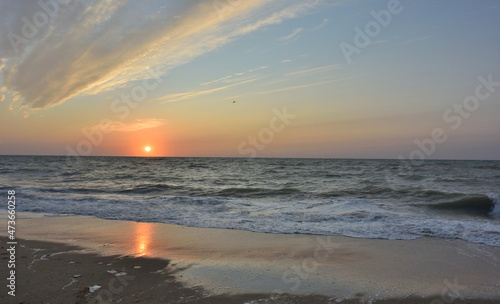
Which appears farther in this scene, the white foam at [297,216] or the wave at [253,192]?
the wave at [253,192]

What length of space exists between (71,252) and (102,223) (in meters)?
3.99

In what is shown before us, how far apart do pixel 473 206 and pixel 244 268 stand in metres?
15.2

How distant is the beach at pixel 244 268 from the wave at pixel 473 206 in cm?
792

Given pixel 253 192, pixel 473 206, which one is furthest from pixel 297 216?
pixel 473 206

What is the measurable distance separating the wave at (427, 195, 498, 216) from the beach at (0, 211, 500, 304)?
7.92 m

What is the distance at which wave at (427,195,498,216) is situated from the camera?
15.3 m

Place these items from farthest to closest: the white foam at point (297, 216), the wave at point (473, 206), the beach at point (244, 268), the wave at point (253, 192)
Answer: the wave at point (253, 192), the wave at point (473, 206), the white foam at point (297, 216), the beach at point (244, 268)

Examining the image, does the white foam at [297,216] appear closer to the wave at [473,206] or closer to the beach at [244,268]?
the wave at [473,206]

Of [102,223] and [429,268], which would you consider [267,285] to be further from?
[102,223]

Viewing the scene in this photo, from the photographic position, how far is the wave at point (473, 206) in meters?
15.3

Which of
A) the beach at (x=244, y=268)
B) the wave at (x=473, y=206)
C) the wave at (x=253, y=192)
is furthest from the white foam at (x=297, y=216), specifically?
the wave at (x=253, y=192)

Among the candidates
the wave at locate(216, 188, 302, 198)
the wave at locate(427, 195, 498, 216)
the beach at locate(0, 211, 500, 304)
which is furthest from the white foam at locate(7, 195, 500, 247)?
the wave at locate(216, 188, 302, 198)

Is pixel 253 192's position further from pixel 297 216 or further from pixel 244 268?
pixel 244 268

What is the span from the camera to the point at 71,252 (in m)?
7.36
